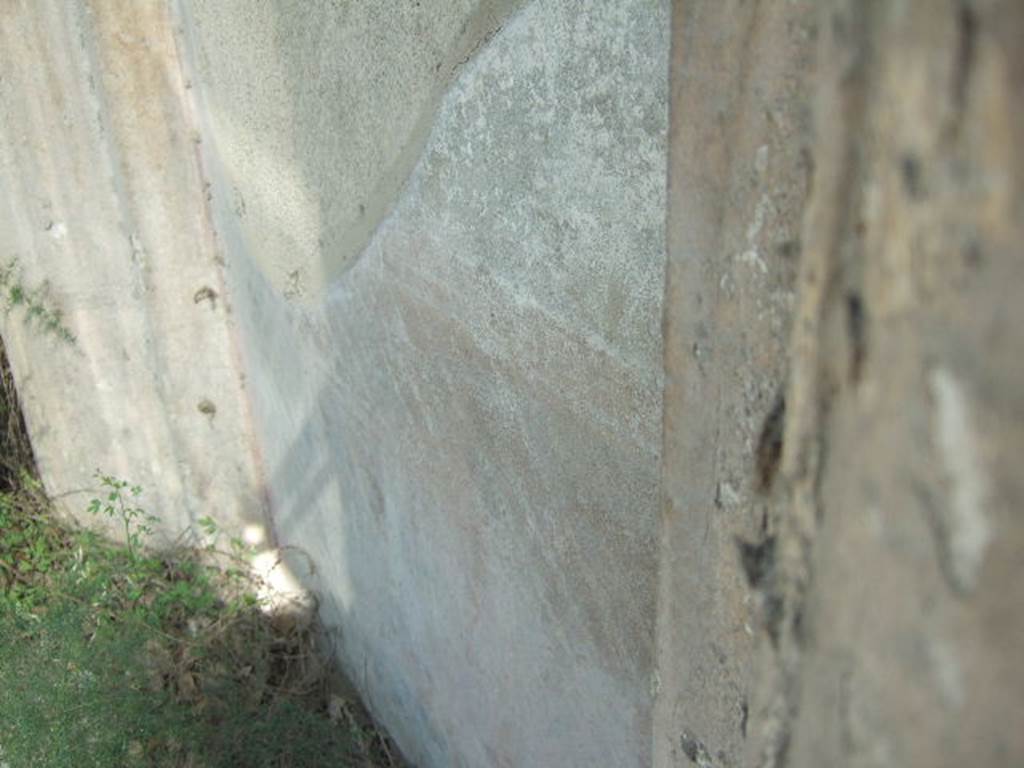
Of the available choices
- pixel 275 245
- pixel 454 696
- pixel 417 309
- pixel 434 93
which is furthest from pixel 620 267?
pixel 275 245

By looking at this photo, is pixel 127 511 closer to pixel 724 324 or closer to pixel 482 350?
pixel 482 350

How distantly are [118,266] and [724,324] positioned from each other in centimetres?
316

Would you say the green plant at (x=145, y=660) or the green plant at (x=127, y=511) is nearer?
the green plant at (x=145, y=660)

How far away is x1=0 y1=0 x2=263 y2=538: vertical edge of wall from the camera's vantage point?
332cm

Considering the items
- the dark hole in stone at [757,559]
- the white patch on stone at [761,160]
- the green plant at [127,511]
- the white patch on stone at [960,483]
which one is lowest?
the green plant at [127,511]

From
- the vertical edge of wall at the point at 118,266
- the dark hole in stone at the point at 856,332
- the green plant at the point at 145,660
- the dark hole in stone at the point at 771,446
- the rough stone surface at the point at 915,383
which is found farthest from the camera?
the vertical edge of wall at the point at 118,266

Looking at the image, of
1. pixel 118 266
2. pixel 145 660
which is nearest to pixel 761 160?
pixel 145 660

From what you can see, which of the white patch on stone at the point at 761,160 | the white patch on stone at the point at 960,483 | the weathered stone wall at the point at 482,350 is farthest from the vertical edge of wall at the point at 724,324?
the weathered stone wall at the point at 482,350

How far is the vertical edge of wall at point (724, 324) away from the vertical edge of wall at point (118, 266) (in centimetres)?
287

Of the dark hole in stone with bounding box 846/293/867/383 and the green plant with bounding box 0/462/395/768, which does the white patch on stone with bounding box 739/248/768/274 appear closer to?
the dark hole in stone with bounding box 846/293/867/383

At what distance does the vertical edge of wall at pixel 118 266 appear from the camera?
3.32 m

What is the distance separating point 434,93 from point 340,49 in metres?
0.39

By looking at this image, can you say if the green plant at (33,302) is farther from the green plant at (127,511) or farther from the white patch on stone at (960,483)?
the white patch on stone at (960,483)

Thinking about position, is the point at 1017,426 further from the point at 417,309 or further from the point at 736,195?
the point at 417,309
